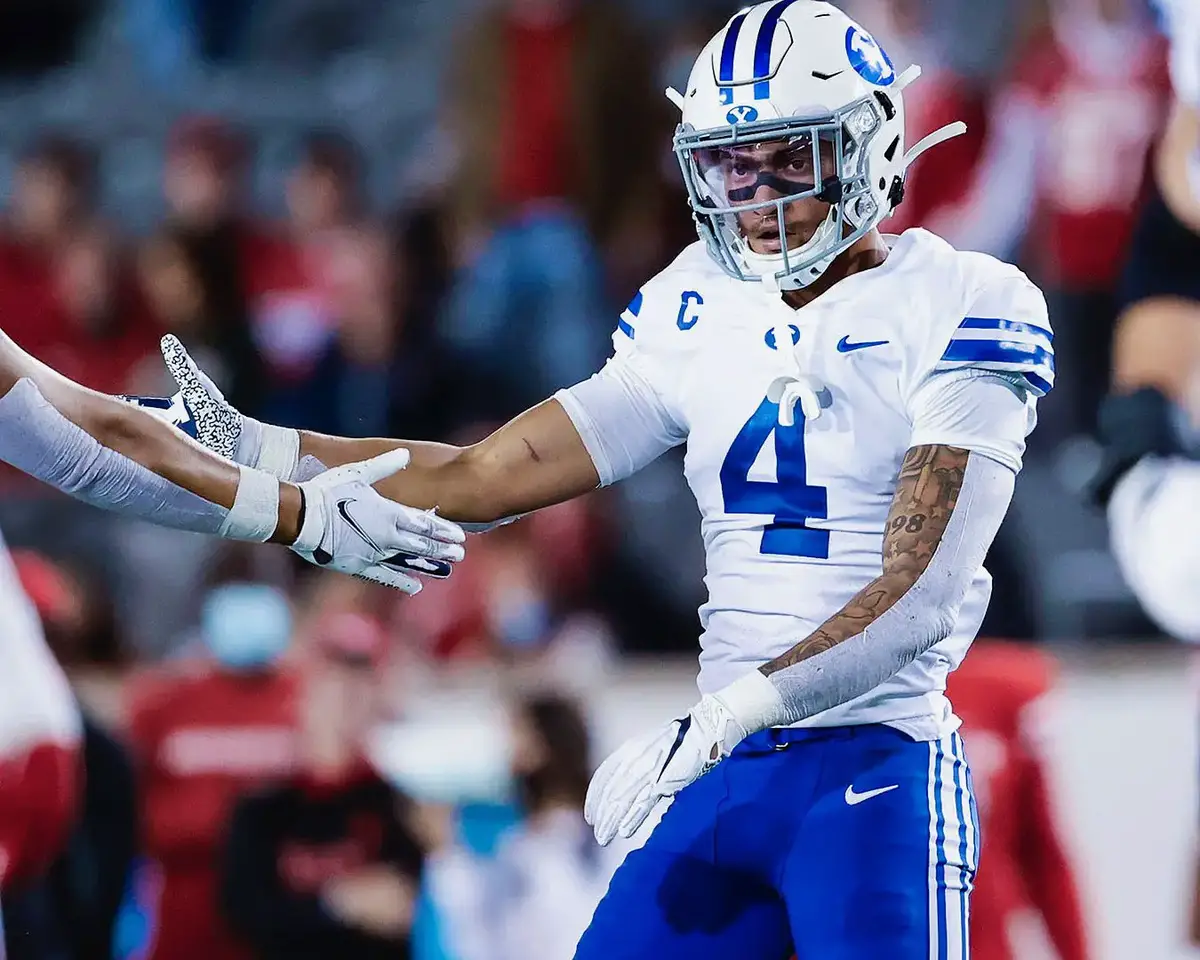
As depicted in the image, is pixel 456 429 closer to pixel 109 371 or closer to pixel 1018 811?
pixel 109 371

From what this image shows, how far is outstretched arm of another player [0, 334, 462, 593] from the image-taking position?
10.1 ft

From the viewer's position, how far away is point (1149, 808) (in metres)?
5.30

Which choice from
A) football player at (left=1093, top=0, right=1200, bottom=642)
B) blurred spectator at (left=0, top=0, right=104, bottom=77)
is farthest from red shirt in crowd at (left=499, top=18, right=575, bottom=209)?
football player at (left=1093, top=0, right=1200, bottom=642)

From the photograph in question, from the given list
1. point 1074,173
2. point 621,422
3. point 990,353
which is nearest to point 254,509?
point 621,422

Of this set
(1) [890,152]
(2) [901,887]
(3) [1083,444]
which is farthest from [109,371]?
(2) [901,887]

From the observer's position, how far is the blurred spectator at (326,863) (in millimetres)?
4984

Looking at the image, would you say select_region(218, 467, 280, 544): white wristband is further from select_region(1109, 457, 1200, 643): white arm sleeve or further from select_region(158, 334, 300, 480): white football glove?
select_region(1109, 457, 1200, 643): white arm sleeve

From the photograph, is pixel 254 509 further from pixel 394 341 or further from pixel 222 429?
pixel 394 341

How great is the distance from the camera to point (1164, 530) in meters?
4.59

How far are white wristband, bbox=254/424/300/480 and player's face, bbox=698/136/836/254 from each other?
78 cm

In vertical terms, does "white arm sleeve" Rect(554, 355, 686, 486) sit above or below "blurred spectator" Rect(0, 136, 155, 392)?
below

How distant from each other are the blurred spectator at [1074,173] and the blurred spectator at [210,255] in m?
2.05

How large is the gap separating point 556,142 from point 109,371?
1575 millimetres

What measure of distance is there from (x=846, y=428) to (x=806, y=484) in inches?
3.8
